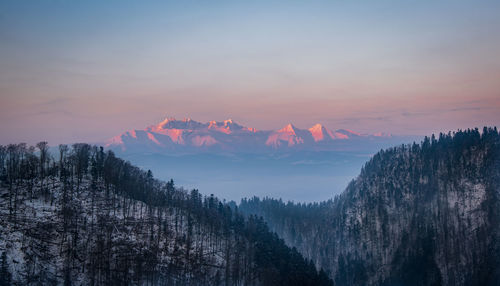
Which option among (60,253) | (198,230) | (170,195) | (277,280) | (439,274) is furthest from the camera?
(439,274)

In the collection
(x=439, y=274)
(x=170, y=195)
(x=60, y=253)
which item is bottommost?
(x=439, y=274)

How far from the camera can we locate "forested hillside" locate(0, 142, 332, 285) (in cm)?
12300

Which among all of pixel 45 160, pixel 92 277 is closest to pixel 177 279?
pixel 92 277

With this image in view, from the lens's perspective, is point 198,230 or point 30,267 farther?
point 198,230

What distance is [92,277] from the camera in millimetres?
120000

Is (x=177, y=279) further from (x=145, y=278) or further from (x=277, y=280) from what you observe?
(x=277, y=280)

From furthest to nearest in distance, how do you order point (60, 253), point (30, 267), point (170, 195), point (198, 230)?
point (170, 195), point (198, 230), point (60, 253), point (30, 267)

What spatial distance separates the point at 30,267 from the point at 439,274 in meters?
167

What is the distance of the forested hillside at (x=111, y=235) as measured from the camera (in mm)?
123000

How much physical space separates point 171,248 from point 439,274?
126369mm

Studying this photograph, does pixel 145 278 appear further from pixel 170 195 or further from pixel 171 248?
pixel 170 195

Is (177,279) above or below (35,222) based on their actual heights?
below

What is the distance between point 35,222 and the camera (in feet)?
436

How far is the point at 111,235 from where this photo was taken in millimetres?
138250
